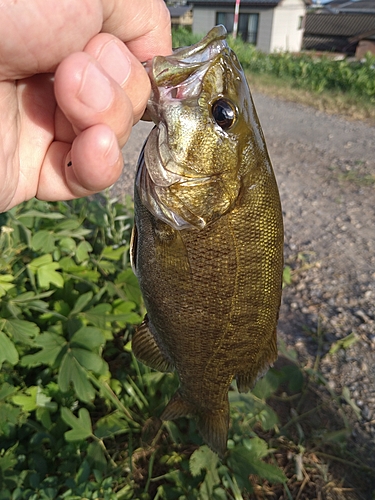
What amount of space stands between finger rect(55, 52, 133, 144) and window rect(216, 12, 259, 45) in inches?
1136

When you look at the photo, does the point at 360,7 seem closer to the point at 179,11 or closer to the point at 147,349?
the point at 179,11

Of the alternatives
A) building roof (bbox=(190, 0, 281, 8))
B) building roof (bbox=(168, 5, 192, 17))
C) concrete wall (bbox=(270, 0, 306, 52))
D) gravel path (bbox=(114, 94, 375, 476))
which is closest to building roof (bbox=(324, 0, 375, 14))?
concrete wall (bbox=(270, 0, 306, 52))

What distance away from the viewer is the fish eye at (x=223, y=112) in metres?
1.26

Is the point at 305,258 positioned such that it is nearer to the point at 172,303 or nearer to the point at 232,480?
the point at 232,480

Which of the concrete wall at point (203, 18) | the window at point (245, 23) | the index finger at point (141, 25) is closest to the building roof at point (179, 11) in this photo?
the concrete wall at point (203, 18)

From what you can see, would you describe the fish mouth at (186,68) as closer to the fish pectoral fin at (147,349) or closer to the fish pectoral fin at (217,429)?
the fish pectoral fin at (147,349)

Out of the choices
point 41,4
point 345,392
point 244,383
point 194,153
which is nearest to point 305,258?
point 345,392

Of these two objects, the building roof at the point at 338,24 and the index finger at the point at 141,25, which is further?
the building roof at the point at 338,24

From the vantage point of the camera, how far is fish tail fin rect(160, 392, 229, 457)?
161 cm

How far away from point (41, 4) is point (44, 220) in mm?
1866

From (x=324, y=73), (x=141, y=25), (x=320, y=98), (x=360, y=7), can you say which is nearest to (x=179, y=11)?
(x=360, y=7)

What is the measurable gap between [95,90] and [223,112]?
1.30 feet

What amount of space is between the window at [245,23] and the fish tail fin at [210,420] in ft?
94.7

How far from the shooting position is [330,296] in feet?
13.6
